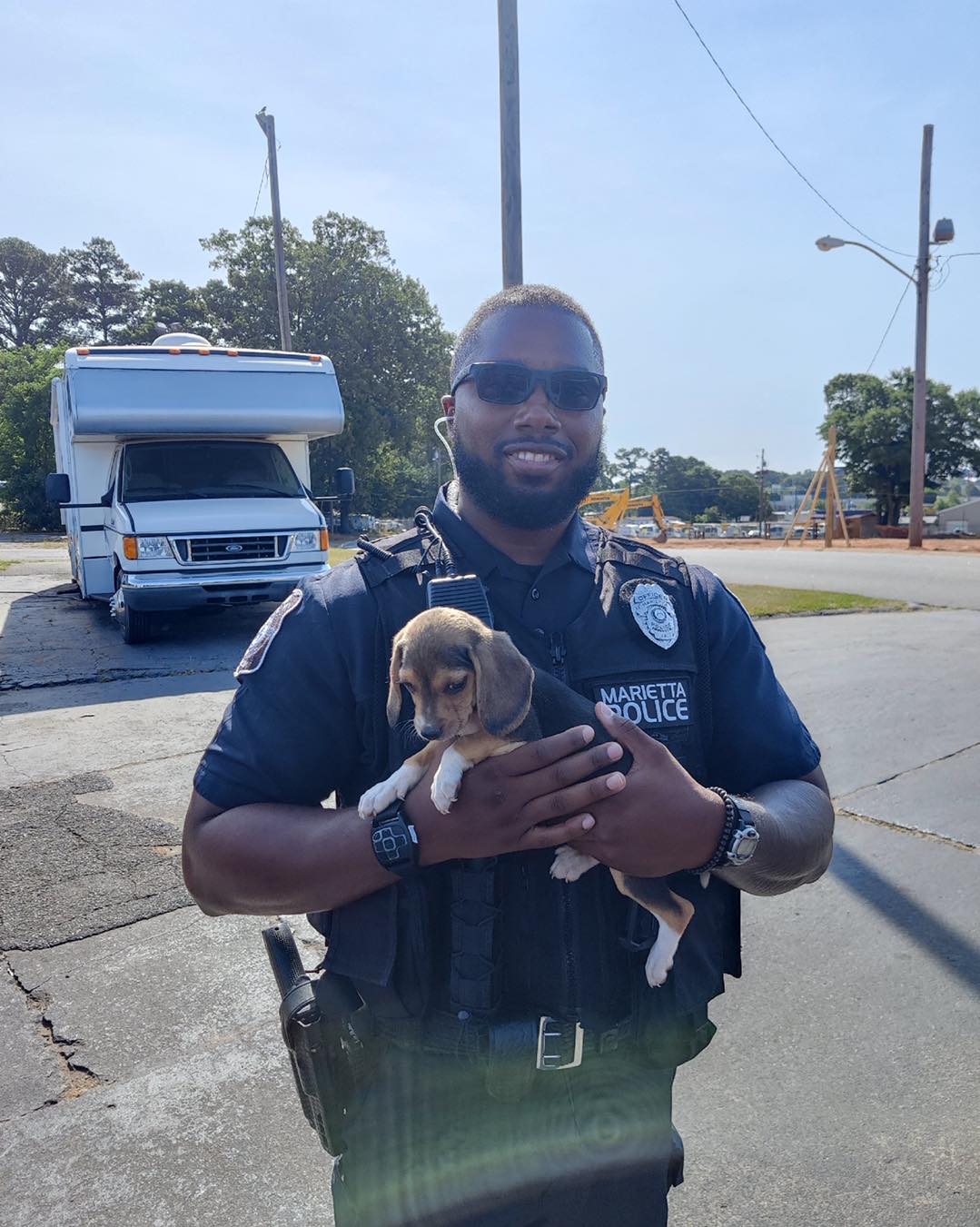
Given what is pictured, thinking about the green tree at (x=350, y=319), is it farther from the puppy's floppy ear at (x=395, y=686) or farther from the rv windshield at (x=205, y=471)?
the puppy's floppy ear at (x=395, y=686)

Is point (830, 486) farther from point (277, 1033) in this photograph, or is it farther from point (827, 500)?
point (277, 1033)

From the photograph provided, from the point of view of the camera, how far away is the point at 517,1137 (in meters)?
1.76

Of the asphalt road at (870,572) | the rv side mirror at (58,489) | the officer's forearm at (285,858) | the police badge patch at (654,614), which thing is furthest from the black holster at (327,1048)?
the asphalt road at (870,572)

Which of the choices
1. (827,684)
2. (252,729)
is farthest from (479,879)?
(827,684)

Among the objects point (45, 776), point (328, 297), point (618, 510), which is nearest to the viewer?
point (45, 776)

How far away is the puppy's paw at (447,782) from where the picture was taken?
1.52 meters

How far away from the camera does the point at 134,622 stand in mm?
10125

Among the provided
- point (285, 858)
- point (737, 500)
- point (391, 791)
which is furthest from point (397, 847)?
point (737, 500)

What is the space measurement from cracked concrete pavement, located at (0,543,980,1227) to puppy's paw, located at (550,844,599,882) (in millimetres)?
1475

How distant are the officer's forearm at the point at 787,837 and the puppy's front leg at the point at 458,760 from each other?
489mm

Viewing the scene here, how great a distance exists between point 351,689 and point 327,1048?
68cm

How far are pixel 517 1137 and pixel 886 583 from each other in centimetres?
1541

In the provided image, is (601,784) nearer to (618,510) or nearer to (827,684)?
(827,684)

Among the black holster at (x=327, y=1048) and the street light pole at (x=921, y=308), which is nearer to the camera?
the black holster at (x=327, y=1048)
